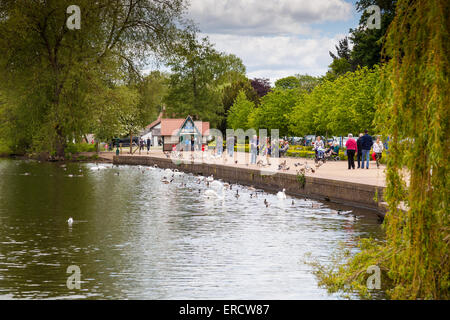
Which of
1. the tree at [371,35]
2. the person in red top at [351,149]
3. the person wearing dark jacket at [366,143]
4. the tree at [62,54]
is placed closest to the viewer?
the person wearing dark jacket at [366,143]

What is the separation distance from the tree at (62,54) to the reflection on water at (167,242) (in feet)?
73.0

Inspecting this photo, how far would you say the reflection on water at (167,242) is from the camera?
13.5m

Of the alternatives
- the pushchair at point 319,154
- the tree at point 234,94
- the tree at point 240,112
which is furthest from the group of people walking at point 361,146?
the tree at point 234,94

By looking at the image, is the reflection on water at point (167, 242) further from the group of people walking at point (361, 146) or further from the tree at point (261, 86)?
the tree at point (261, 86)

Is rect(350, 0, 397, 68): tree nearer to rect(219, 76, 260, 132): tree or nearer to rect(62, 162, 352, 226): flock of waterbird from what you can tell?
rect(62, 162, 352, 226): flock of waterbird

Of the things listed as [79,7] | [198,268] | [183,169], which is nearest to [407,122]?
[198,268]

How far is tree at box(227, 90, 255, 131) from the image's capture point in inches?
4035

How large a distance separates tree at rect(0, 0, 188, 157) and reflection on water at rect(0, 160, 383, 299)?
2224cm

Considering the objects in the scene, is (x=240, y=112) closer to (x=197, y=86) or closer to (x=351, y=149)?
(x=197, y=86)

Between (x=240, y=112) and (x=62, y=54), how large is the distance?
160ft

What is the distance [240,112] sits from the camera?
103125 mm

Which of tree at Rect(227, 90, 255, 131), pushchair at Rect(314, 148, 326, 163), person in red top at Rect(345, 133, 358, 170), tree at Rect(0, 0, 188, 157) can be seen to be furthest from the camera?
tree at Rect(227, 90, 255, 131)

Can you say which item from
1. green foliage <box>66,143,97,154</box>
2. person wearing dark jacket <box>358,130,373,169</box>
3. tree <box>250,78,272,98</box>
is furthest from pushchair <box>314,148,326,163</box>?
tree <box>250,78,272,98</box>
